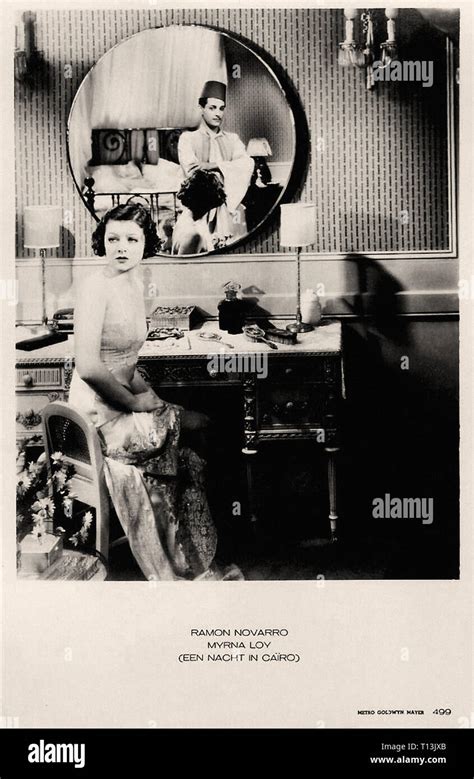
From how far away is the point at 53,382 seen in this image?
10.8 ft

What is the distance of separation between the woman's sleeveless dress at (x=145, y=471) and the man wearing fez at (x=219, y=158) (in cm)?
47

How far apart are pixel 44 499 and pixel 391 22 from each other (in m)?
1.96

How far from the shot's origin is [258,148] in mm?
3477

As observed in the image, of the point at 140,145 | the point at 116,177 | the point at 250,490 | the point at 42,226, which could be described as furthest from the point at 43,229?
the point at 250,490

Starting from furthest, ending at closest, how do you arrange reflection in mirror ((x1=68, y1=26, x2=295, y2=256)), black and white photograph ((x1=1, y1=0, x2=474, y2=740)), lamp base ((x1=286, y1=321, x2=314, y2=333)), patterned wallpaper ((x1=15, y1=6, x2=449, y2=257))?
lamp base ((x1=286, y1=321, x2=314, y2=333))
reflection in mirror ((x1=68, y1=26, x2=295, y2=256))
patterned wallpaper ((x1=15, y1=6, x2=449, y2=257))
black and white photograph ((x1=1, y1=0, x2=474, y2=740))

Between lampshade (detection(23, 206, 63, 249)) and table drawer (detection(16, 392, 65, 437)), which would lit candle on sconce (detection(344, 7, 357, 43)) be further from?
table drawer (detection(16, 392, 65, 437))

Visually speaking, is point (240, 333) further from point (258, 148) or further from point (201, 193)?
point (258, 148)

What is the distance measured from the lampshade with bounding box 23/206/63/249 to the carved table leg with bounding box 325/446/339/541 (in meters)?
1.20

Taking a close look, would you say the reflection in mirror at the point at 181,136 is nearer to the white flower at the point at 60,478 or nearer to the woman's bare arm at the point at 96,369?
the woman's bare arm at the point at 96,369

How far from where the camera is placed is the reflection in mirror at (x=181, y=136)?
3.40 meters

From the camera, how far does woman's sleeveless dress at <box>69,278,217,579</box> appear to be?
10.8 feet

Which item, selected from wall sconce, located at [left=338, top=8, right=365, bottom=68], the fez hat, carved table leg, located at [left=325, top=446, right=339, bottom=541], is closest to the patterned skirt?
carved table leg, located at [left=325, top=446, right=339, bottom=541]

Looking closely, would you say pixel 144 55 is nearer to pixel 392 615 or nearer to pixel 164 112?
pixel 164 112
